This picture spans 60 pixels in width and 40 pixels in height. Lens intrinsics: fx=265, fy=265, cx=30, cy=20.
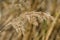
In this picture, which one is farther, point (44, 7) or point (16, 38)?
point (44, 7)

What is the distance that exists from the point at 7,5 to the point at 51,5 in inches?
14.7

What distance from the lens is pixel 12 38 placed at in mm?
1878

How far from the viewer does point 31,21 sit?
5.77 feet

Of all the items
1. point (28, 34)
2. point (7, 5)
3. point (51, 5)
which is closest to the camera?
point (28, 34)

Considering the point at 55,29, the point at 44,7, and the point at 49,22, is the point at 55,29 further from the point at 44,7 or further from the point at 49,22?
the point at 44,7

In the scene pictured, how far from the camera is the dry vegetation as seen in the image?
1.77 meters

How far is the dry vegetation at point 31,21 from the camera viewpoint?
5.82 feet

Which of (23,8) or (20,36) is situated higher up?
(23,8)

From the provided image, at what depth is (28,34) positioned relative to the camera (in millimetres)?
1796

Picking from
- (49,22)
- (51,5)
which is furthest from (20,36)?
(51,5)

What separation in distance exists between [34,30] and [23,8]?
0.27 metres

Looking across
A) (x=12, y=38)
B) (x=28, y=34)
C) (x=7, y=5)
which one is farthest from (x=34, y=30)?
(x=7, y=5)

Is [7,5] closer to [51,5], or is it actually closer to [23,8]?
[23,8]

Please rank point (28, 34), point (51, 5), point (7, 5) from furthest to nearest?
1. point (7, 5)
2. point (51, 5)
3. point (28, 34)
